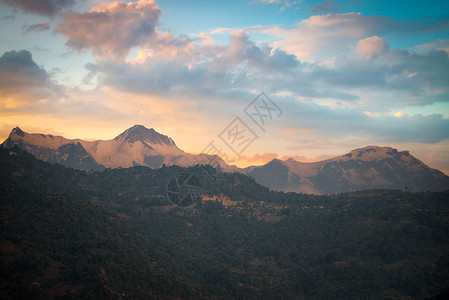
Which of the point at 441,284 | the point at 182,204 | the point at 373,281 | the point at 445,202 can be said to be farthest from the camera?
the point at 182,204

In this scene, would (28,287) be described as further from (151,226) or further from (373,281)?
(373,281)

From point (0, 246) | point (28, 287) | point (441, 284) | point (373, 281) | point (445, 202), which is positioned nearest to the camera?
point (28, 287)

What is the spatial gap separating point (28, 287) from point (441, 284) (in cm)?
9793

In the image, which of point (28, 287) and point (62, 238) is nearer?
point (28, 287)

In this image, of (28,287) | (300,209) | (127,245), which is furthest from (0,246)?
(300,209)

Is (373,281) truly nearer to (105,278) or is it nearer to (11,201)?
(105,278)

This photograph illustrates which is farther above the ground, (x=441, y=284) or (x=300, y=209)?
(x=300, y=209)

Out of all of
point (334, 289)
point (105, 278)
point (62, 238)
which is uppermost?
point (62, 238)

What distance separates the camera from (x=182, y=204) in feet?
530

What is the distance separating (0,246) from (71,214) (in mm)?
24146

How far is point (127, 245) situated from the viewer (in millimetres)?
101938

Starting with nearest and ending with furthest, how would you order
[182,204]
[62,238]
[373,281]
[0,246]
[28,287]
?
1. [28,287]
2. [0,246]
3. [62,238]
4. [373,281]
5. [182,204]

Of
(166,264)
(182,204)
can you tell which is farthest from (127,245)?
(182,204)

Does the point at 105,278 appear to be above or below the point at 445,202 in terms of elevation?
below
